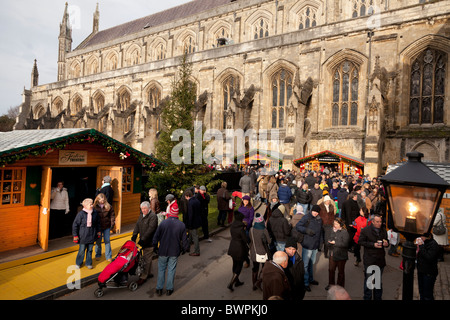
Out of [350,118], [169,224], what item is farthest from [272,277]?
[350,118]

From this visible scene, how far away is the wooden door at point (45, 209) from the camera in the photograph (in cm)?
662

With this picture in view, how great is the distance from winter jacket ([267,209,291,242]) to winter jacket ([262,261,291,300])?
6.44ft

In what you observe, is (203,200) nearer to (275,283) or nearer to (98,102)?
(275,283)

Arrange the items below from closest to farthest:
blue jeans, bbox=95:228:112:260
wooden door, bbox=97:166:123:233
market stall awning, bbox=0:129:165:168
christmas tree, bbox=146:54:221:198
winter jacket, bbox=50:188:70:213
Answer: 1. market stall awning, bbox=0:129:165:168
2. blue jeans, bbox=95:228:112:260
3. winter jacket, bbox=50:188:70:213
4. wooden door, bbox=97:166:123:233
5. christmas tree, bbox=146:54:221:198

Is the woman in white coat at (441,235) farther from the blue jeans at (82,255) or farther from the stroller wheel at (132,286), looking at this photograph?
the blue jeans at (82,255)

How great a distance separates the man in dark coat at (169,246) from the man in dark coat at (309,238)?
2.24m

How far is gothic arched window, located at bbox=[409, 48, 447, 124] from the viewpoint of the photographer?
15.9m

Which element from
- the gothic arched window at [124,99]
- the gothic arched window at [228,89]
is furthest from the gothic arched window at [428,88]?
the gothic arched window at [124,99]

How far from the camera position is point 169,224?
184 inches

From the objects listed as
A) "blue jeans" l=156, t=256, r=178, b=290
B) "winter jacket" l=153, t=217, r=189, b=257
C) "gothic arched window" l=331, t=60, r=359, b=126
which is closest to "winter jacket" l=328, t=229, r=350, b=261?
"winter jacket" l=153, t=217, r=189, b=257

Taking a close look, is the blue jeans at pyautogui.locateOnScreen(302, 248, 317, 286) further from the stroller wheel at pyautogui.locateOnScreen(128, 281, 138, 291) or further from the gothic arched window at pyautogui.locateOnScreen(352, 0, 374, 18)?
the gothic arched window at pyautogui.locateOnScreen(352, 0, 374, 18)

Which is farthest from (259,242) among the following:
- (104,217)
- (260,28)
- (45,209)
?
(260,28)

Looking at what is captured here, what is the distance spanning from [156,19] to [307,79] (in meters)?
30.7

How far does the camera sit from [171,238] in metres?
4.60
